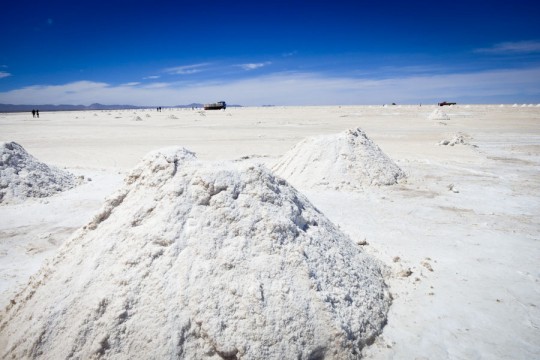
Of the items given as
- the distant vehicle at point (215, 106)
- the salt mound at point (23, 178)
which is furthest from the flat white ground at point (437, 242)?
the distant vehicle at point (215, 106)

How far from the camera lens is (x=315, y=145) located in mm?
8789

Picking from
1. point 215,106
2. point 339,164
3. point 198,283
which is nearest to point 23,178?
point 198,283

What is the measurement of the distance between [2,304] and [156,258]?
1.74 m

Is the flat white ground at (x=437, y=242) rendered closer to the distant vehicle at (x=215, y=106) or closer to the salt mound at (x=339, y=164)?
the salt mound at (x=339, y=164)

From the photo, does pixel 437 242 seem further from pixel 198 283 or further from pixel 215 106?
pixel 215 106

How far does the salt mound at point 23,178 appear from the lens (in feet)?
22.4

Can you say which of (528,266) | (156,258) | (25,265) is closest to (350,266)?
(156,258)

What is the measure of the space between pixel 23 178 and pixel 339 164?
659 centimetres

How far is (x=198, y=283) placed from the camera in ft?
8.72

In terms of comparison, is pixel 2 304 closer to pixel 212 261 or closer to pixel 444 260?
pixel 212 261

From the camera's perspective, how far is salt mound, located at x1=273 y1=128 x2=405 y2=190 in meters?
7.91

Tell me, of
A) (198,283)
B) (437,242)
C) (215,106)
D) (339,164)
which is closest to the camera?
(198,283)

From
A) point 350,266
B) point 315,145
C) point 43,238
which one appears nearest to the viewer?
point 350,266

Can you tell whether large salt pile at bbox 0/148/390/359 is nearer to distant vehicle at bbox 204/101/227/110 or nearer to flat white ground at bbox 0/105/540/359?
flat white ground at bbox 0/105/540/359
